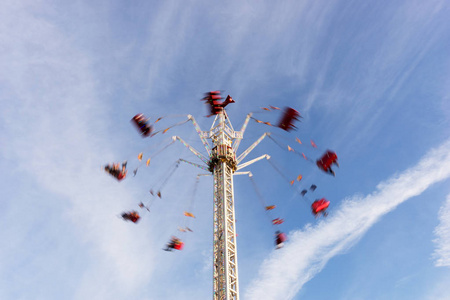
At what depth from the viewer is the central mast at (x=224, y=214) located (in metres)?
44.2

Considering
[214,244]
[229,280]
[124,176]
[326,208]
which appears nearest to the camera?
[229,280]

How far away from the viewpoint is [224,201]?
1922 inches

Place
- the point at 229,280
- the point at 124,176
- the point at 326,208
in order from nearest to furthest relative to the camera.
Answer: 1. the point at 229,280
2. the point at 326,208
3. the point at 124,176

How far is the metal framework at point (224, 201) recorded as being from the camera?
44.3 meters

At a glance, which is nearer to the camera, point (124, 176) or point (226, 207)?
point (226, 207)

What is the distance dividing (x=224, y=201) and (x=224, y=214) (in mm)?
1667

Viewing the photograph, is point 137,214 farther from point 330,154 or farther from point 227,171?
point 330,154

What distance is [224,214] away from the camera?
157 feet

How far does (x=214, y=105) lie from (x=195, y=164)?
810 centimetres

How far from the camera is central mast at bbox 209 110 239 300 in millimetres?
44188

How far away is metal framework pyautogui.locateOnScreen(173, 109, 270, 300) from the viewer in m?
44.3

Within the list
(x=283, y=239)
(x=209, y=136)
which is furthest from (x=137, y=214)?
(x=283, y=239)

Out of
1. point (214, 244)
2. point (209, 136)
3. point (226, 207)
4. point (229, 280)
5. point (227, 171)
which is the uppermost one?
point (209, 136)

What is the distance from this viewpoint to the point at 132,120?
179 ft
